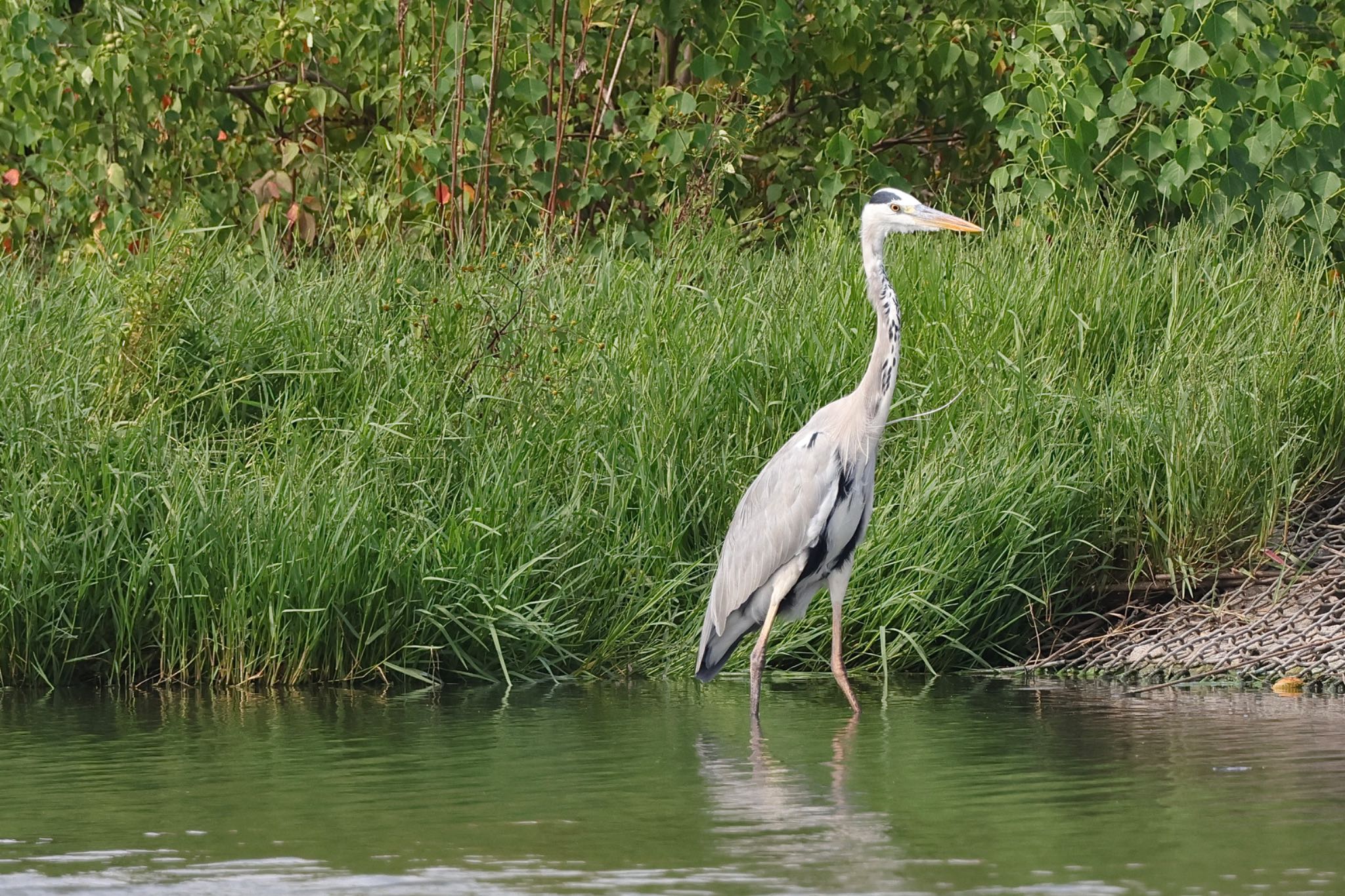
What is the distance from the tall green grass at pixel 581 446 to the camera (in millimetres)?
6973

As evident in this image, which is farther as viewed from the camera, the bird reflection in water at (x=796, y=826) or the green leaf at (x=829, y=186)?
the green leaf at (x=829, y=186)

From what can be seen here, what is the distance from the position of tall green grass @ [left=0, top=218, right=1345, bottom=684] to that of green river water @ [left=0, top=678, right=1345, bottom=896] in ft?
1.15

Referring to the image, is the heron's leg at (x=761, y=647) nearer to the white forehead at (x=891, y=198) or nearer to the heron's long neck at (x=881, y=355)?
the heron's long neck at (x=881, y=355)

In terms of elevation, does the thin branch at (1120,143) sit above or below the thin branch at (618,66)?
below

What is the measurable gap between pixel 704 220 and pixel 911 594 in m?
3.03

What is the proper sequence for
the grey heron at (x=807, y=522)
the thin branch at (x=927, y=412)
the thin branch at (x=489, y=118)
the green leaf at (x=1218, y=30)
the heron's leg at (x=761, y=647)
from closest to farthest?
the heron's leg at (x=761, y=647)
the grey heron at (x=807, y=522)
the thin branch at (x=927, y=412)
the green leaf at (x=1218, y=30)
the thin branch at (x=489, y=118)

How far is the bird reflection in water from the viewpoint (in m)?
3.96

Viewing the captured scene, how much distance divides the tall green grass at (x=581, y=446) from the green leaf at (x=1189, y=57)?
2.66 feet

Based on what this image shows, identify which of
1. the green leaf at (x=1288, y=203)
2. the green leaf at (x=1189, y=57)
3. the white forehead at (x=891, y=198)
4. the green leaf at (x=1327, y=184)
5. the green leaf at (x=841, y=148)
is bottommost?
the white forehead at (x=891, y=198)

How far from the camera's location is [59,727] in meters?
6.02

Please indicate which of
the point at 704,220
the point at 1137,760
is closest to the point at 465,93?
the point at 704,220

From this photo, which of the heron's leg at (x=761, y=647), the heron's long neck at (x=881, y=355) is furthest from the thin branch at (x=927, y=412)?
the heron's leg at (x=761, y=647)

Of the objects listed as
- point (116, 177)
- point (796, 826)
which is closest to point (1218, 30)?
point (116, 177)

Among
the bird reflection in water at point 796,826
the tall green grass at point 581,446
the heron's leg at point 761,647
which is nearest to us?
the bird reflection in water at point 796,826
